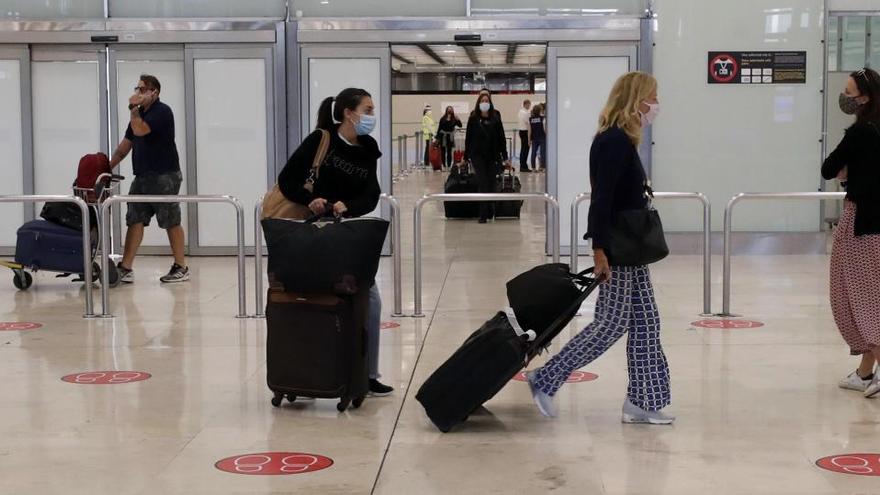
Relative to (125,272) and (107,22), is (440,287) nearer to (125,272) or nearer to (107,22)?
(125,272)

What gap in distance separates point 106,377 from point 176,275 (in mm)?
4498

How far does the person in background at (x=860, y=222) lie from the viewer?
20.7 feet

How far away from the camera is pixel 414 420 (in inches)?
236

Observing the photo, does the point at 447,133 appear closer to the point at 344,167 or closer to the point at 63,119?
the point at 63,119

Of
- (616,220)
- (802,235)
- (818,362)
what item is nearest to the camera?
(616,220)

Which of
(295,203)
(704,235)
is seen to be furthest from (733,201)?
(295,203)

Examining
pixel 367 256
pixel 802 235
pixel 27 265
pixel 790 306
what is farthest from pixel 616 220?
pixel 802 235

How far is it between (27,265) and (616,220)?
6.59 metres

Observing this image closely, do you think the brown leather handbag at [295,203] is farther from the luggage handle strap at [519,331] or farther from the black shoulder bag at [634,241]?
the black shoulder bag at [634,241]

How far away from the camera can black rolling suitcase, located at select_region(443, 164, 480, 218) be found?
17984mm

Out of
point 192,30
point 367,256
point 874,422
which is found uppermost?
point 192,30

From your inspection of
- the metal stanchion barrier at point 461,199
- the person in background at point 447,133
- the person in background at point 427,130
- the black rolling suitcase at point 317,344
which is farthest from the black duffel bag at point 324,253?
the person in background at point 427,130

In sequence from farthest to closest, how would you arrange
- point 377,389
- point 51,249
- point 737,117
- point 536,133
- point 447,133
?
point 447,133 → point 536,133 → point 737,117 → point 51,249 → point 377,389

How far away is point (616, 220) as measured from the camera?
5.72m
